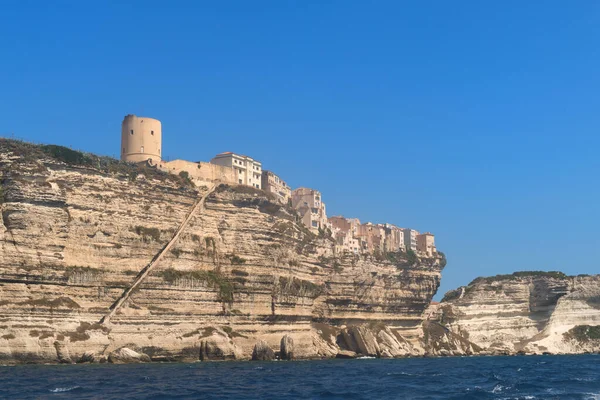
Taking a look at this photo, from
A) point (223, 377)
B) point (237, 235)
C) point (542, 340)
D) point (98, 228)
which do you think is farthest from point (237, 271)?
point (542, 340)

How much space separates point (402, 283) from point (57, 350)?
170ft

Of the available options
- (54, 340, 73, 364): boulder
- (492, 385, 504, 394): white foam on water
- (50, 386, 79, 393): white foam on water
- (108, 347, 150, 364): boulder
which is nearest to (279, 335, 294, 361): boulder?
(108, 347, 150, 364): boulder

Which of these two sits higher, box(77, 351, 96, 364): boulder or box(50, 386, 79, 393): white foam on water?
box(77, 351, 96, 364): boulder

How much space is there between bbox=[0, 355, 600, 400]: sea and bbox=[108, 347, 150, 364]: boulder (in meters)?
3.66

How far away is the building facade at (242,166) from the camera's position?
271 feet

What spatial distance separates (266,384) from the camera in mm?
37281

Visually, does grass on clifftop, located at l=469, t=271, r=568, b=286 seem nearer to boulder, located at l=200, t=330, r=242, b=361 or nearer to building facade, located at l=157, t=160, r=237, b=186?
building facade, located at l=157, t=160, r=237, b=186

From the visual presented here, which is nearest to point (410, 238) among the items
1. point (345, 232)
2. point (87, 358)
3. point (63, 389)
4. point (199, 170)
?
point (345, 232)

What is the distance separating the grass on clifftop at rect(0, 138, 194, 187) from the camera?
56719 mm

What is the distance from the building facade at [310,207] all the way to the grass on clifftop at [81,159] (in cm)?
2800

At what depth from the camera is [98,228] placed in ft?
190

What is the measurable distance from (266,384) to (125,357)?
19.0m

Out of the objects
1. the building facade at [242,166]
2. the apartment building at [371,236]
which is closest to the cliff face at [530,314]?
the apartment building at [371,236]

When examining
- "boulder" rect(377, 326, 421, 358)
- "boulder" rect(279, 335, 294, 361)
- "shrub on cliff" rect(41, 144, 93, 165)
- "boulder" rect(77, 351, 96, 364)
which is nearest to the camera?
"boulder" rect(77, 351, 96, 364)
